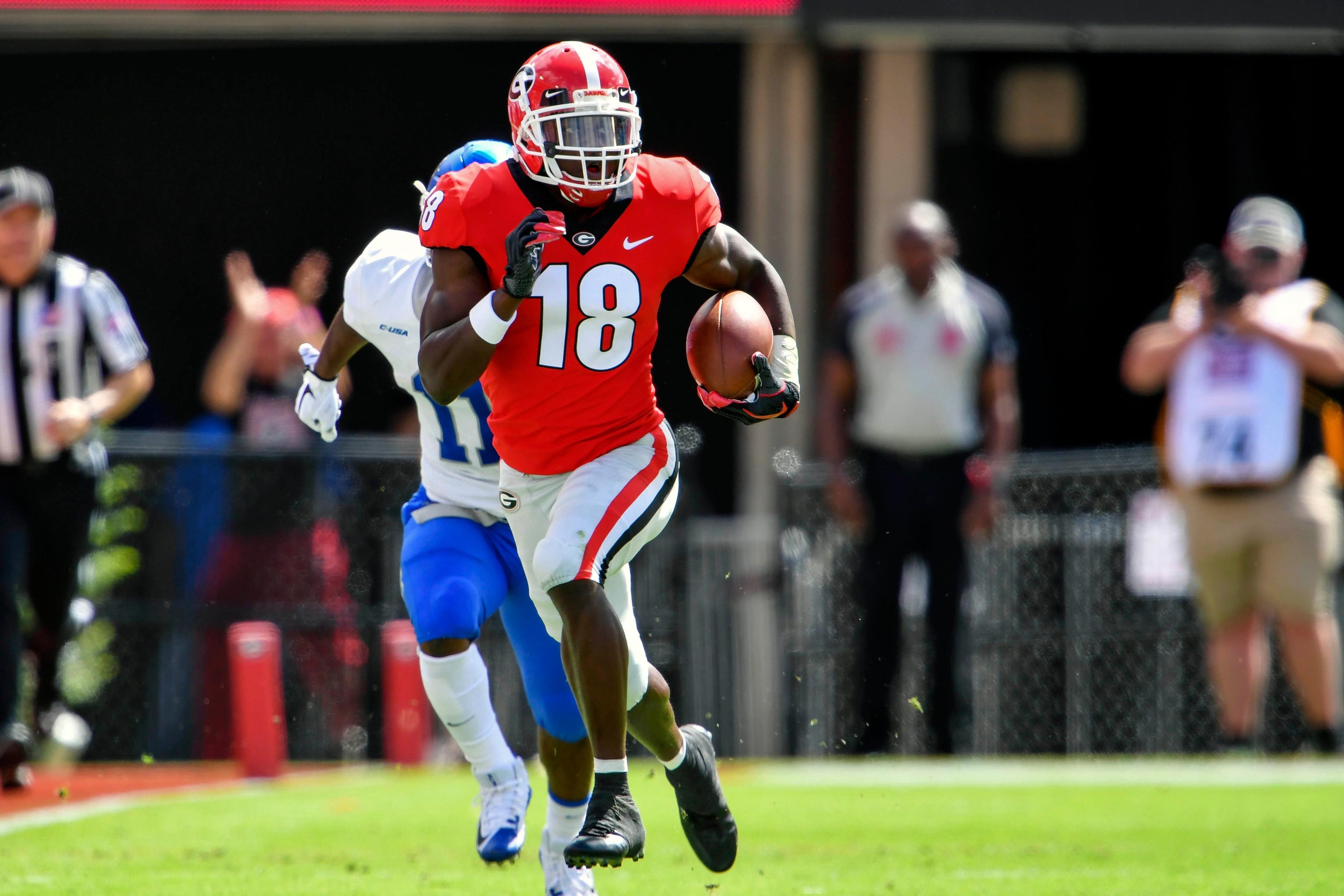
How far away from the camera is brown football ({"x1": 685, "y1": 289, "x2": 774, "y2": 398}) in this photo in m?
4.76

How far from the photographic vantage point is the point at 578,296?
4.70 meters

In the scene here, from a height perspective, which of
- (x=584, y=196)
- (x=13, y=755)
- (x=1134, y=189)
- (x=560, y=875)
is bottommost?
(x=13, y=755)

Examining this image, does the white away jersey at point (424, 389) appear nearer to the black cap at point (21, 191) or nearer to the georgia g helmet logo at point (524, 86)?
the georgia g helmet logo at point (524, 86)

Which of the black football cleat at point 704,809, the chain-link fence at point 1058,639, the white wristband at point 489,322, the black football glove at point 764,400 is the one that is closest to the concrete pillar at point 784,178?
the chain-link fence at point 1058,639

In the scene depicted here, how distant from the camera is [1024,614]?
9398 millimetres

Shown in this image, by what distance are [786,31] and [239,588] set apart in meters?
4.22

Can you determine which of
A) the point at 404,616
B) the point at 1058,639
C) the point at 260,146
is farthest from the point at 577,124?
the point at 260,146

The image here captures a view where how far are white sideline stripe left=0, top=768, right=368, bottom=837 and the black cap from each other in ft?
7.88

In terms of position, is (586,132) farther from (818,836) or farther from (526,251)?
(818,836)

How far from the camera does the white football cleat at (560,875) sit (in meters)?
4.91

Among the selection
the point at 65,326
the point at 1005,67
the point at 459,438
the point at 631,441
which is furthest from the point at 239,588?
the point at 1005,67

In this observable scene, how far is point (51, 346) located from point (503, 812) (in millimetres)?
3459

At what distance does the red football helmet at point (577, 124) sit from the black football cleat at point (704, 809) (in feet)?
4.93

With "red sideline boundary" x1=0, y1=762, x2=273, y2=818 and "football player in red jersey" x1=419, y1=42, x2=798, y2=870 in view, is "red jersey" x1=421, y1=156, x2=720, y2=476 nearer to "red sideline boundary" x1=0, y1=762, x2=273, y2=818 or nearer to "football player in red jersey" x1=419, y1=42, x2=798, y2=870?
"football player in red jersey" x1=419, y1=42, x2=798, y2=870
